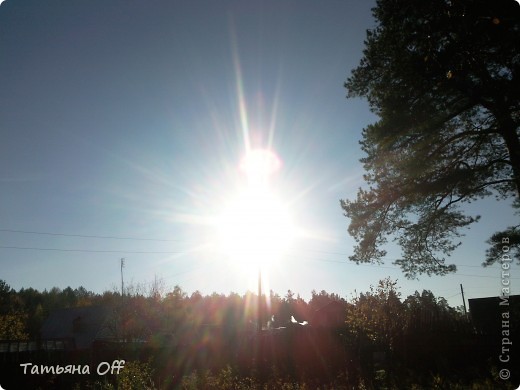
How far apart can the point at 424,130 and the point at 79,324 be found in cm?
4838

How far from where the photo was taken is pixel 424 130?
38.5 ft

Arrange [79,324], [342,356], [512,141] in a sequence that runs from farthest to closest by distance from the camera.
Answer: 1. [79,324]
2. [342,356]
3. [512,141]

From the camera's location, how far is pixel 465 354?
15977mm

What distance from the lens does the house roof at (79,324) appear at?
43.9 m

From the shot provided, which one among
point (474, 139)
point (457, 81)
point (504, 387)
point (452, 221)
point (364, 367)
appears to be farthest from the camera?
point (364, 367)

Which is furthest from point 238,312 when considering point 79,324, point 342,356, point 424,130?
point 424,130

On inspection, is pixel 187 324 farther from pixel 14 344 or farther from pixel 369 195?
pixel 369 195

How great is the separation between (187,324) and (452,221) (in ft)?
158

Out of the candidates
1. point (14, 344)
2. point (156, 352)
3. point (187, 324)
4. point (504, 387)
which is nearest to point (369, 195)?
point (504, 387)

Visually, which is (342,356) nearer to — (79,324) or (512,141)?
(512,141)

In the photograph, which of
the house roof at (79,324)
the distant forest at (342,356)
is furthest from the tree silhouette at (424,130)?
the house roof at (79,324)

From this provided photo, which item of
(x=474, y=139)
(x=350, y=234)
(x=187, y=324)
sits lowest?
(x=187, y=324)

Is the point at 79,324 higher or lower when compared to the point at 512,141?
lower

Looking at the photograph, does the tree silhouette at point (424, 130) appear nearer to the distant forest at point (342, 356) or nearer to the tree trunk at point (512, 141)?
the tree trunk at point (512, 141)
